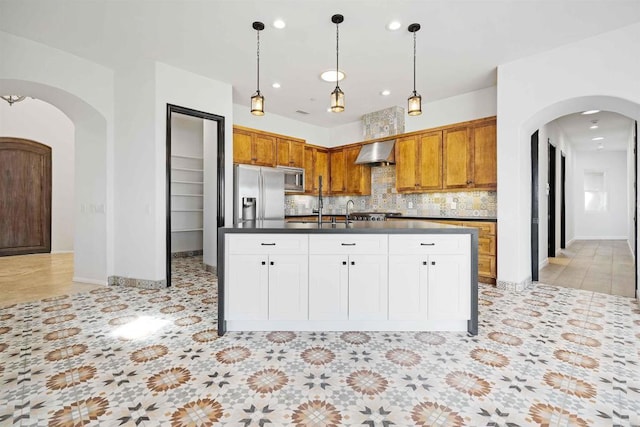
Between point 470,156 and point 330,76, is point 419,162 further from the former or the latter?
point 330,76

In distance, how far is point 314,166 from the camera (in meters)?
6.94

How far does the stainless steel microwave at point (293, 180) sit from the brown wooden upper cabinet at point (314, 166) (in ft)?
0.79

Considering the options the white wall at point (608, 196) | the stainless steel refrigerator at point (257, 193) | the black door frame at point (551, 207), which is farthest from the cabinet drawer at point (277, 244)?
the white wall at point (608, 196)

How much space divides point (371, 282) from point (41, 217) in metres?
8.17

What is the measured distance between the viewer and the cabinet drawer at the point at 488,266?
437cm

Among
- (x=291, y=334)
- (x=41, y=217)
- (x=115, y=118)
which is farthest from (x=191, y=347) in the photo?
(x=41, y=217)

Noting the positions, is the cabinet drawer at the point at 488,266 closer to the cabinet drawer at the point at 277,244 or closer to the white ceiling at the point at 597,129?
Answer: the cabinet drawer at the point at 277,244

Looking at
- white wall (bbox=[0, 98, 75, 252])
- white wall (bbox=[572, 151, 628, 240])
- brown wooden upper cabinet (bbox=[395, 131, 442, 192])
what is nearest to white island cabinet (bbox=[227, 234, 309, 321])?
brown wooden upper cabinet (bbox=[395, 131, 442, 192])

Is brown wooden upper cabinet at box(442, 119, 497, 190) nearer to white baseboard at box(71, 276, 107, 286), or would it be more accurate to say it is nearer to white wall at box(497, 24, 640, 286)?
white wall at box(497, 24, 640, 286)

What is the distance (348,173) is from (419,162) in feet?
5.78

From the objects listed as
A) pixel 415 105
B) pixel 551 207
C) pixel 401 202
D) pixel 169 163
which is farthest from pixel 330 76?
pixel 551 207

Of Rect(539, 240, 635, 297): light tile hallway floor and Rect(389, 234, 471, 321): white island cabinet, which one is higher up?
Rect(389, 234, 471, 321): white island cabinet

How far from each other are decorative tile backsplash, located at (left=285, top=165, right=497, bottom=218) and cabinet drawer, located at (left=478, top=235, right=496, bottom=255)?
0.77m

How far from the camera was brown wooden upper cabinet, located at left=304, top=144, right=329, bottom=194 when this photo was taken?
22.2 feet
